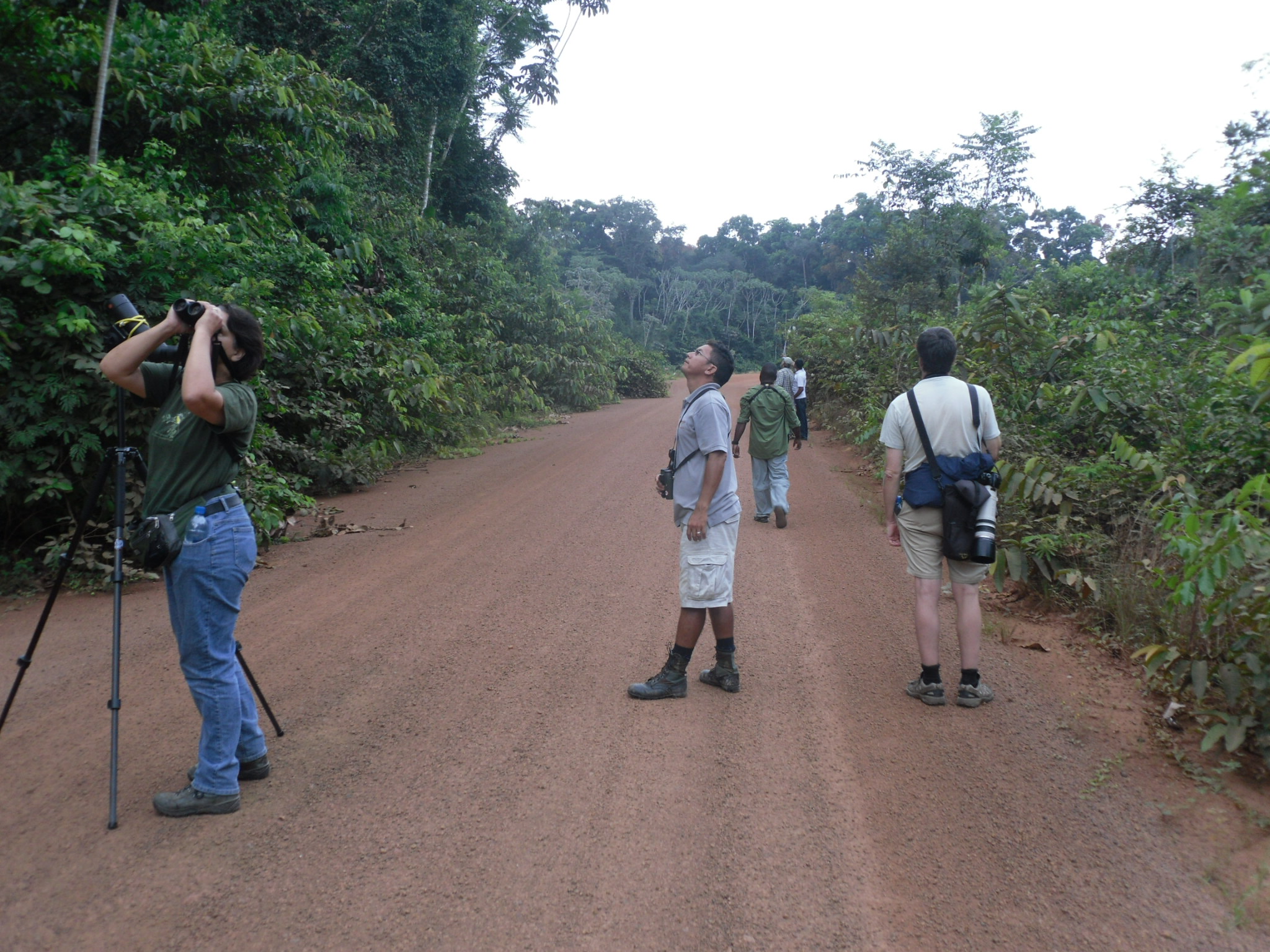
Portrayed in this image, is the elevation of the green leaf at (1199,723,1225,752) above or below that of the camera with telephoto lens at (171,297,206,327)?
below

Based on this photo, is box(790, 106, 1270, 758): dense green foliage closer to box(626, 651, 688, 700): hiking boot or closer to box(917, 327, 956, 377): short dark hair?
box(917, 327, 956, 377): short dark hair

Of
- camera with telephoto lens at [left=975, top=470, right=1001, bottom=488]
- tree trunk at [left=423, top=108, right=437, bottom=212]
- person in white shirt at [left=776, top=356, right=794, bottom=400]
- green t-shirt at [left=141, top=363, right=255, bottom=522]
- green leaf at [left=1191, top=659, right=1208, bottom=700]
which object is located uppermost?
tree trunk at [left=423, top=108, right=437, bottom=212]

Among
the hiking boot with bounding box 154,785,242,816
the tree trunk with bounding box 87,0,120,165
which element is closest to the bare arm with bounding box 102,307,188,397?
the hiking boot with bounding box 154,785,242,816

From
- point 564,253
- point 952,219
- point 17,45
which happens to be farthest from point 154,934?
point 564,253

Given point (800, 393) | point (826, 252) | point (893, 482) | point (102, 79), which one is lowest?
point (893, 482)

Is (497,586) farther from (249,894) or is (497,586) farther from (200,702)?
(249,894)

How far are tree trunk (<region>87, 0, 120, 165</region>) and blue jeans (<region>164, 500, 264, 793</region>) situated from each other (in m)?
5.35

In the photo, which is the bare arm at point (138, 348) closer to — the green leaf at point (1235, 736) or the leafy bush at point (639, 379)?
the green leaf at point (1235, 736)

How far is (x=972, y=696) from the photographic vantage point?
4.29 m

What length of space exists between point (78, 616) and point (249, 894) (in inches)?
→ 151

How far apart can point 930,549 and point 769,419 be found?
166 inches

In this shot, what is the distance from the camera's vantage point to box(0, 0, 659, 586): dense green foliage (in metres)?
5.93

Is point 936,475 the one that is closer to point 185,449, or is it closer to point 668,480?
point 668,480

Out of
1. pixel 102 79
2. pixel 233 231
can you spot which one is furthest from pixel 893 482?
pixel 233 231
